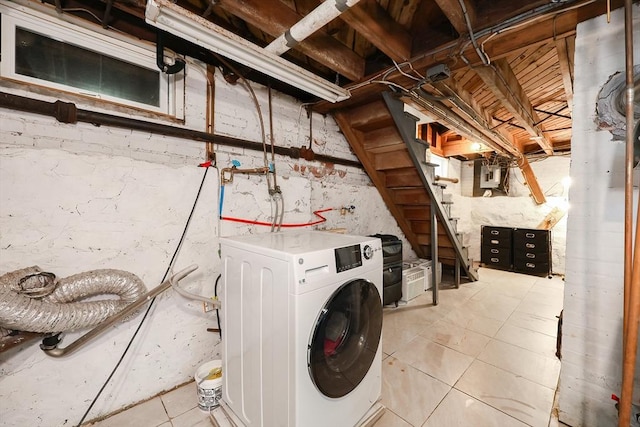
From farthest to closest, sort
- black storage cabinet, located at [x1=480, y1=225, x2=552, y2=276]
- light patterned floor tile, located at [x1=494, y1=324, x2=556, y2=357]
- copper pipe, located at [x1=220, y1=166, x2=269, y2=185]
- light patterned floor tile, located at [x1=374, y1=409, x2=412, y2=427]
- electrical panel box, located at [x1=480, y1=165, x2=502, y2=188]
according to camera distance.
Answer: electrical panel box, located at [x1=480, y1=165, x2=502, y2=188]
black storage cabinet, located at [x1=480, y1=225, x2=552, y2=276]
light patterned floor tile, located at [x1=494, y1=324, x2=556, y2=357]
copper pipe, located at [x1=220, y1=166, x2=269, y2=185]
light patterned floor tile, located at [x1=374, y1=409, x2=412, y2=427]

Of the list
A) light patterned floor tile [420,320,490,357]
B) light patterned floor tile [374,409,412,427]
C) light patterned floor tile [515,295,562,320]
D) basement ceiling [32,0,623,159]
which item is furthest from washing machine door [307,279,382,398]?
light patterned floor tile [515,295,562,320]

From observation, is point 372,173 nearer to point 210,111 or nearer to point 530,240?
point 210,111

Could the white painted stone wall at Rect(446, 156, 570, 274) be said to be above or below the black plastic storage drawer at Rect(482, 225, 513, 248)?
above

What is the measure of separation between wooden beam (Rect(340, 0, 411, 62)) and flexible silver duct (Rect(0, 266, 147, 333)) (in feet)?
6.15

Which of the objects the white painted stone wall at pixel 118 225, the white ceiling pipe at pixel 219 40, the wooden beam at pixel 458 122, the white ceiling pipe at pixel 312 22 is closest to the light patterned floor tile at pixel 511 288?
the wooden beam at pixel 458 122

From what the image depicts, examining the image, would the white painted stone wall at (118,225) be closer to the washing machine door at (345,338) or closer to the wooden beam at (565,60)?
the washing machine door at (345,338)

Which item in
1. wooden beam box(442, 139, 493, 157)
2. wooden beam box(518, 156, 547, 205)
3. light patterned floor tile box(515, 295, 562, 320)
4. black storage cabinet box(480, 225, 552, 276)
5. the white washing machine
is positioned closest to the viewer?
the white washing machine

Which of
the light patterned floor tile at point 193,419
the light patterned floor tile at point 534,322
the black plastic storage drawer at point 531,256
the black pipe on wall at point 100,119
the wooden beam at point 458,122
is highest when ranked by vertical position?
the wooden beam at point 458,122

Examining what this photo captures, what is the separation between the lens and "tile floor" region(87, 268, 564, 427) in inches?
56.4

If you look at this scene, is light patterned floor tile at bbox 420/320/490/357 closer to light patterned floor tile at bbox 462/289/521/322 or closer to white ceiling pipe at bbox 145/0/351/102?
light patterned floor tile at bbox 462/289/521/322

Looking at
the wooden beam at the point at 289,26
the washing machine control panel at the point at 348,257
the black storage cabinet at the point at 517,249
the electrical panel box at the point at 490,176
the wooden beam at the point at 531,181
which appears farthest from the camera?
the electrical panel box at the point at 490,176

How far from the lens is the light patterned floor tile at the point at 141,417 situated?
1393 millimetres

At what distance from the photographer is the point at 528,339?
2248 mm

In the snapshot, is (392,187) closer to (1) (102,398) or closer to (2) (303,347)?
(2) (303,347)
